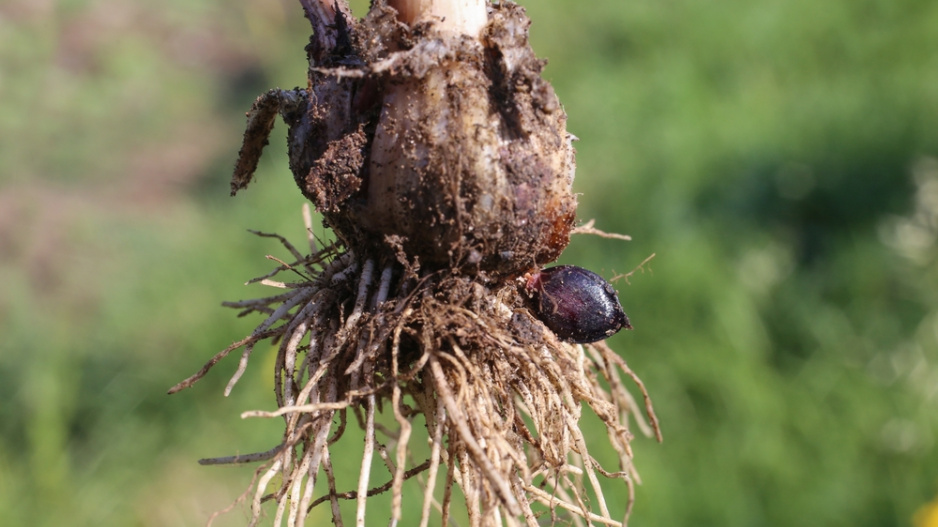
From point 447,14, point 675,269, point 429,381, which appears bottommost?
point 429,381

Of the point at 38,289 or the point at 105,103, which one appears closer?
the point at 38,289

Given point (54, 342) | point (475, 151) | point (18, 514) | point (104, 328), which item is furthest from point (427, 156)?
point (104, 328)

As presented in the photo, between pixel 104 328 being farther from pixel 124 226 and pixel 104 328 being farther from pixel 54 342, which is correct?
pixel 124 226

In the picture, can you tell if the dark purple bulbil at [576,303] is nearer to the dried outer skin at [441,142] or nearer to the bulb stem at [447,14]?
the dried outer skin at [441,142]

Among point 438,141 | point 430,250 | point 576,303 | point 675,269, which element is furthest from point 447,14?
point 675,269

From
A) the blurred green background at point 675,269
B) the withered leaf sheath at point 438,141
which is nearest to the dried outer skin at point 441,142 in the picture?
the withered leaf sheath at point 438,141

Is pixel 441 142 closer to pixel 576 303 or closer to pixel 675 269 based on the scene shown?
pixel 576 303
